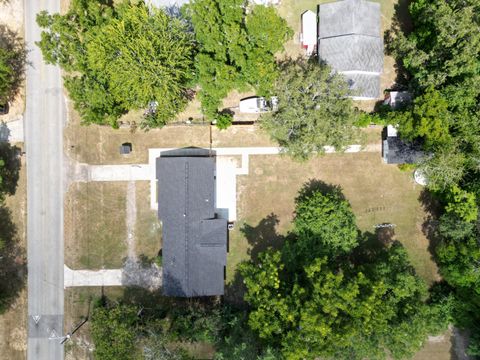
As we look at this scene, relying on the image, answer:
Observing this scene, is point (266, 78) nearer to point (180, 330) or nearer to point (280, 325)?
point (280, 325)

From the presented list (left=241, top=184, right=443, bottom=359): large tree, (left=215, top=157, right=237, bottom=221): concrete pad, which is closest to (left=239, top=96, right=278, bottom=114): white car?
(left=215, top=157, right=237, bottom=221): concrete pad

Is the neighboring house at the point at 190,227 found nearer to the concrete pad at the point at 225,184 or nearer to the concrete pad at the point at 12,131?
the concrete pad at the point at 225,184

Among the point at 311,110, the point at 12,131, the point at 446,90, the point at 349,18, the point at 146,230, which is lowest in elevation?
the point at 146,230

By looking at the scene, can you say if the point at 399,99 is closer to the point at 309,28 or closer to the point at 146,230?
the point at 309,28

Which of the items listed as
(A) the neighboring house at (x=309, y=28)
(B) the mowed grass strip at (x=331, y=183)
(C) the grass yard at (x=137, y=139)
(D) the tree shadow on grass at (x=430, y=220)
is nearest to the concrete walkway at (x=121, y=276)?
(B) the mowed grass strip at (x=331, y=183)

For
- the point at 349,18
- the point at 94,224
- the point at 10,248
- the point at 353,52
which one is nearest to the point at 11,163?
the point at 10,248

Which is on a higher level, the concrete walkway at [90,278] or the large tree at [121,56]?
the large tree at [121,56]

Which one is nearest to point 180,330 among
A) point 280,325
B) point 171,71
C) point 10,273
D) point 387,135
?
point 280,325
